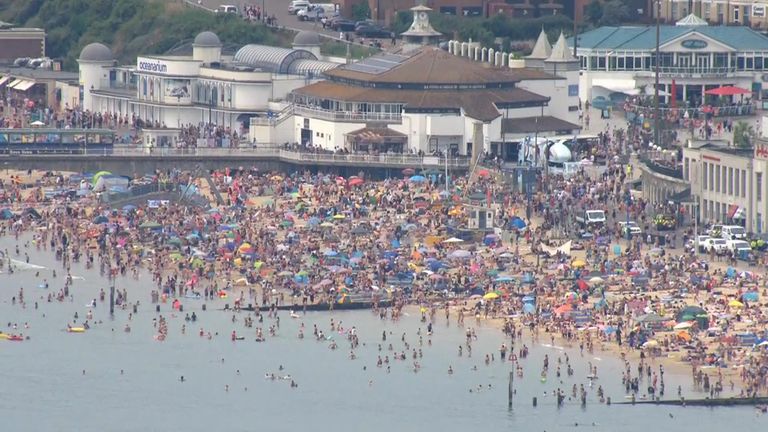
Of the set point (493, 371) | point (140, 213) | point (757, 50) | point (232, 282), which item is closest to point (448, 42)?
point (757, 50)

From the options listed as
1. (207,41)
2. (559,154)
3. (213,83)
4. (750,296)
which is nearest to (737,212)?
(750,296)

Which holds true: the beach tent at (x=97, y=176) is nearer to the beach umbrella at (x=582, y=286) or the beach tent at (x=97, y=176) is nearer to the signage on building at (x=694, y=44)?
the signage on building at (x=694, y=44)

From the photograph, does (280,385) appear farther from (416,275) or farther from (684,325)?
(416,275)

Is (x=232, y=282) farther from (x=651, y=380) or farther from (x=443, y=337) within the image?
(x=651, y=380)

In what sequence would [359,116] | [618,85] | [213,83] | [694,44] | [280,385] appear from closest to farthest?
[280,385] < [359,116] < [213,83] < [694,44] < [618,85]

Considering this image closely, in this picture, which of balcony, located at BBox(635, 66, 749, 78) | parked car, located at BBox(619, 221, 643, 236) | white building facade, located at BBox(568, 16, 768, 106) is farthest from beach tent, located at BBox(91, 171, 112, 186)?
balcony, located at BBox(635, 66, 749, 78)

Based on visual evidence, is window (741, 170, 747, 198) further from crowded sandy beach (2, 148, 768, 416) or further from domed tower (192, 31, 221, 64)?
domed tower (192, 31, 221, 64)
